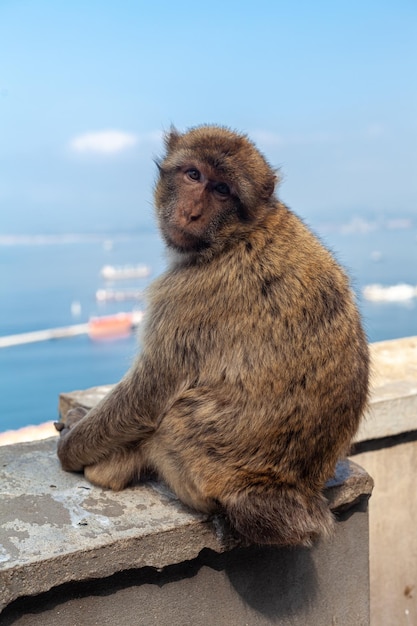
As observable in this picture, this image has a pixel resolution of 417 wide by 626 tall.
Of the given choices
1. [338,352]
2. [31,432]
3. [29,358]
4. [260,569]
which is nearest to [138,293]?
[338,352]

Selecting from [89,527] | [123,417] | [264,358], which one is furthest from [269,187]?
[89,527]

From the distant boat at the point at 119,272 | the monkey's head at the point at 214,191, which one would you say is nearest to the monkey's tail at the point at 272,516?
the monkey's head at the point at 214,191

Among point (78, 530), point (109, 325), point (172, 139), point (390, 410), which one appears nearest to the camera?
point (78, 530)

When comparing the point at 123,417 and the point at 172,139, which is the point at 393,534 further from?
the point at 172,139

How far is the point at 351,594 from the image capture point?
103 inches

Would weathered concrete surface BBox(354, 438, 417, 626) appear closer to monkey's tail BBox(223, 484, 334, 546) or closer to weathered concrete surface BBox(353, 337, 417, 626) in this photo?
weathered concrete surface BBox(353, 337, 417, 626)

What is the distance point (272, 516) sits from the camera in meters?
2.12

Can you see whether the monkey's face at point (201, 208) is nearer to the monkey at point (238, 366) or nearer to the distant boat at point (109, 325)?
the monkey at point (238, 366)

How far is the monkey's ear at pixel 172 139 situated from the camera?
8.47 ft

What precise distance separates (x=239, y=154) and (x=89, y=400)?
1350 millimetres

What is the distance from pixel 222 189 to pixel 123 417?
74 cm

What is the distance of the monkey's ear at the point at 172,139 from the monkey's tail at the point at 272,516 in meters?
1.15

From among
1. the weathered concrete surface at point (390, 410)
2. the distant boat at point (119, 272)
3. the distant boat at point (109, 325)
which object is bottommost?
the distant boat at point (109, 325)

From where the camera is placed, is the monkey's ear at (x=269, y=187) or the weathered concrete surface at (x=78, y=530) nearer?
the weathered concrete surface at (x=78, y=530)
